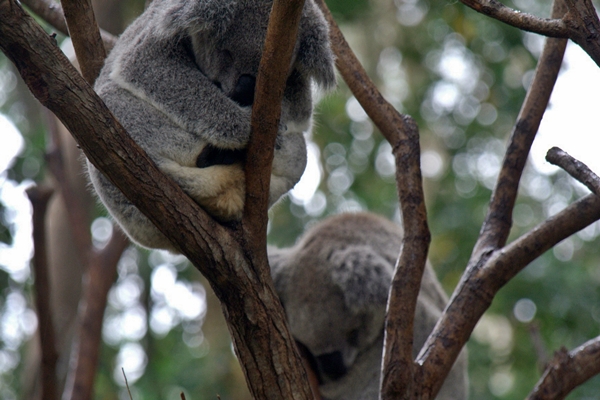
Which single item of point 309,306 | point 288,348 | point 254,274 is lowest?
point 309,306

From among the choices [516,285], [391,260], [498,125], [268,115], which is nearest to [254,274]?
[268,115]

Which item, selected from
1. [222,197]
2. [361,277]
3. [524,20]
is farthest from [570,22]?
[361,277]

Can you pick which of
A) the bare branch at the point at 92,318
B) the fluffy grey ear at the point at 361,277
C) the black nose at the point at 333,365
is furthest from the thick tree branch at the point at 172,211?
the bare branch at the point at 92,318

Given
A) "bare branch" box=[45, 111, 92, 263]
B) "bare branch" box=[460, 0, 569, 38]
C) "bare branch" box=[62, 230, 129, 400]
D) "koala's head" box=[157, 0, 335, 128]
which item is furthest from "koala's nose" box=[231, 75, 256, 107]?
"bare branch" box=[45, 111, 92, 263]

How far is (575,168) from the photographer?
78.6 inches

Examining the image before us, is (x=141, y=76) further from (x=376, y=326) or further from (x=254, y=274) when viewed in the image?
(x=376, y=326)

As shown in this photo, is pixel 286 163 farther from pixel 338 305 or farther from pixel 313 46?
pixel 338 305

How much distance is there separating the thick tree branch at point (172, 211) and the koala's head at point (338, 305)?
69.6 inches

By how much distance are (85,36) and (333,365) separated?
237cm

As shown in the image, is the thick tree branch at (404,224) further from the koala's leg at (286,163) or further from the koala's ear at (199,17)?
the koala's ear at (199,17)

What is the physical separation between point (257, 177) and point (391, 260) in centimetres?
232

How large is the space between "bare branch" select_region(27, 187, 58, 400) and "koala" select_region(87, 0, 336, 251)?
1.07m

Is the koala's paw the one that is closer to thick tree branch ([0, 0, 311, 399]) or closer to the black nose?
thick tree branch ([0, 0, 311, 399])

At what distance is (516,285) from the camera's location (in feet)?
18.0
